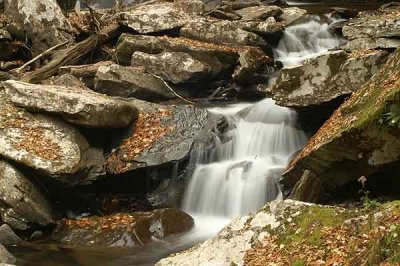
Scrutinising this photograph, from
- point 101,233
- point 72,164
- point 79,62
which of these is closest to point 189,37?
point 79,62

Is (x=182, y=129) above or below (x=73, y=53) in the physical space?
below

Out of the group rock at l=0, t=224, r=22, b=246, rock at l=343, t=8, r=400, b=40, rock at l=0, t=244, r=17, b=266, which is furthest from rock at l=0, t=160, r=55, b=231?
rock at l=343, t=8, r=400, b=40

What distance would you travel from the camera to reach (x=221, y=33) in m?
14.2

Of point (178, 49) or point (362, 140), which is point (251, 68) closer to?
point (178, 49)

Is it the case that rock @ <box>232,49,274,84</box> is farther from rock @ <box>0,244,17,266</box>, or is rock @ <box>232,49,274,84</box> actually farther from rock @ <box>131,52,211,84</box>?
A: rock @ <box>0,244,17,266</box>

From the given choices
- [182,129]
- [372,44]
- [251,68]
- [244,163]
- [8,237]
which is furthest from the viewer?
[251,68]

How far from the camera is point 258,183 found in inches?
384

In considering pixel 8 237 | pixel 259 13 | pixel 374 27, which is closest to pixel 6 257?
pixel 8 237

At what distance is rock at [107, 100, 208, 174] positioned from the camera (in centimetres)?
1005

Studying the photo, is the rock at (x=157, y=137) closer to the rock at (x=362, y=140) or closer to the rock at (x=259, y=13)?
the rock at (x=362, y=140)

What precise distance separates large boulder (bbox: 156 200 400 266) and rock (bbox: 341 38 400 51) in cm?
791

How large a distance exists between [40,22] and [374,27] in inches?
402

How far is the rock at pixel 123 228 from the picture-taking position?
Result: 343 inches

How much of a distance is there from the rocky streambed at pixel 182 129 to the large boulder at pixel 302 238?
15 millimetres
